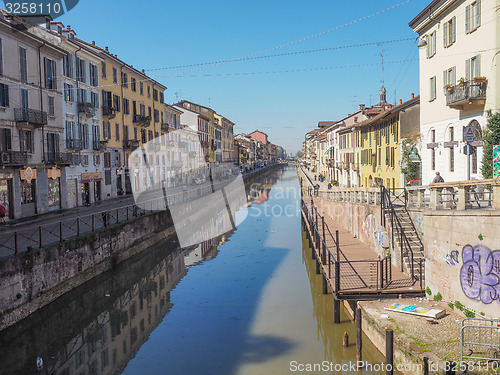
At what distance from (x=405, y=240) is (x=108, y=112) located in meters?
30.8

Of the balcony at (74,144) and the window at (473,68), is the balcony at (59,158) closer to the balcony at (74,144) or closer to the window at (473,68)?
the balcony at (74,144)

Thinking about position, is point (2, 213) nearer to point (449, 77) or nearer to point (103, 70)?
point (103, 70)

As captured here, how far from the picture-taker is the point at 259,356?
11602mm

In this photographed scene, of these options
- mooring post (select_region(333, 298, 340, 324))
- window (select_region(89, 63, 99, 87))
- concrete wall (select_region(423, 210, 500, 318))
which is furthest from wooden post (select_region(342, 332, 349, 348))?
window (select_region(89, 63, 99, 87))

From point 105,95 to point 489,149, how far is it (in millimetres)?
31735

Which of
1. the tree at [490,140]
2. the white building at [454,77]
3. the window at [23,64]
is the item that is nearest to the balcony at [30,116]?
the window at [23,64]

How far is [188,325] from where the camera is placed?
1408cm

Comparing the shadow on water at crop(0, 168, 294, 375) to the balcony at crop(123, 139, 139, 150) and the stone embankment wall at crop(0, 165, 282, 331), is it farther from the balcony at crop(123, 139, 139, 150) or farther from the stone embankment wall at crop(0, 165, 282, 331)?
the balcony at crop(123, 139, 139, 150)

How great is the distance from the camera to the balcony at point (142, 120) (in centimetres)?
4441

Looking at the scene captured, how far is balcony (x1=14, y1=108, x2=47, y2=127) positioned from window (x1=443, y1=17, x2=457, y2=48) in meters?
22.8

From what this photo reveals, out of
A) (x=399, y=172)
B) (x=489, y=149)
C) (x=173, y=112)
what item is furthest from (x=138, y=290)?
(x=173, y=112)

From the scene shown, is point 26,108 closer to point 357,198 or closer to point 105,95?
point 105,95

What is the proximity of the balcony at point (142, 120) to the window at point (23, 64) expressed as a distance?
1934cm

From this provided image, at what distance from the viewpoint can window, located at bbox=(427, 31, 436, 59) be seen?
20.8 meters
